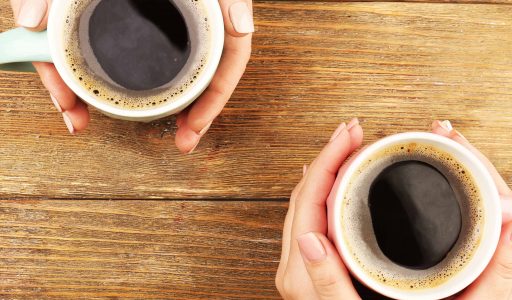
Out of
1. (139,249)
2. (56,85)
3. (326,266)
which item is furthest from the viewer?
(139,249)

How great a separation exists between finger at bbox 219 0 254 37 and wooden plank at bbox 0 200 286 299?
275mm

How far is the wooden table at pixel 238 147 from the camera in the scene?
850mm

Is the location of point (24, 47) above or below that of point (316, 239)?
above

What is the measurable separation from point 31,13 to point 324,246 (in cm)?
38

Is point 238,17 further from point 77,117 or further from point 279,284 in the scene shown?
point 279,284

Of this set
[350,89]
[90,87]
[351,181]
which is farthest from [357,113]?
[90,87]

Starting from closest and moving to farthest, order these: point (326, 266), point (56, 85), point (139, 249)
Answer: point (326, 266) < point (56, 85) < point (139, 249)

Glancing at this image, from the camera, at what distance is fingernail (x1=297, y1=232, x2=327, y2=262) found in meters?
0.62

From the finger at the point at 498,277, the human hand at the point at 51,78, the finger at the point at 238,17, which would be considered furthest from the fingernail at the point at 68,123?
the finger at the point at 498,277

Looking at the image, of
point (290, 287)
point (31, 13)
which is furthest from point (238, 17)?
point (290, 287)

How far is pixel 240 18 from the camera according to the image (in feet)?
2.22

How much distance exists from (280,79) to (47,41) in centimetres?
34

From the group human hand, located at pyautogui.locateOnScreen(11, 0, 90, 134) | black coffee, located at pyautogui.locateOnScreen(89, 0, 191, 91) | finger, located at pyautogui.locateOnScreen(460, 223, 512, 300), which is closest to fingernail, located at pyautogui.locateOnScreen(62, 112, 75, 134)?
human hand, located at pyautogui.locateOnScreen(11, 0, 90, 134)

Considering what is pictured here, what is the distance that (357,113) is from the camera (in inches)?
34.0
